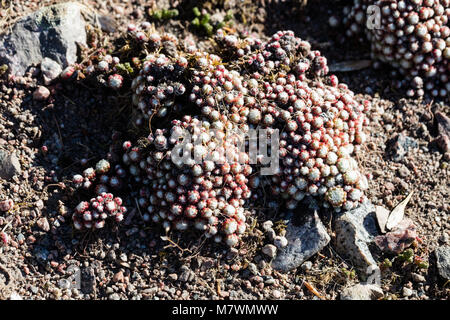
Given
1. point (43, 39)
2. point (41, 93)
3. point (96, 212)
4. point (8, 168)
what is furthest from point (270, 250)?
point (43, 39)

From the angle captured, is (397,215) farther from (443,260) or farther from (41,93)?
(41,93)

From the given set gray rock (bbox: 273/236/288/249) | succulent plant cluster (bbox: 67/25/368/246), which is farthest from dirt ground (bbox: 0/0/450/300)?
succulent plant cluster (bbox: 67/25/368/246)

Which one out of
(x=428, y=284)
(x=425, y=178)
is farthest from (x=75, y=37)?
(x=428, y=284)

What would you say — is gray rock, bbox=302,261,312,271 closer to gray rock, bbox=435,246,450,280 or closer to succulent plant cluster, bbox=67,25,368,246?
succulent plant cluster, bbox=67,25,368,246

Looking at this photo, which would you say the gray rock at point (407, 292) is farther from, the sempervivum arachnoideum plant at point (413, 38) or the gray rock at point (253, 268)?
the sempervivum arachnoideum plant at point (413, 38)

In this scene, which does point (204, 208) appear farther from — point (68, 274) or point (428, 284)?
point (428, 284)
